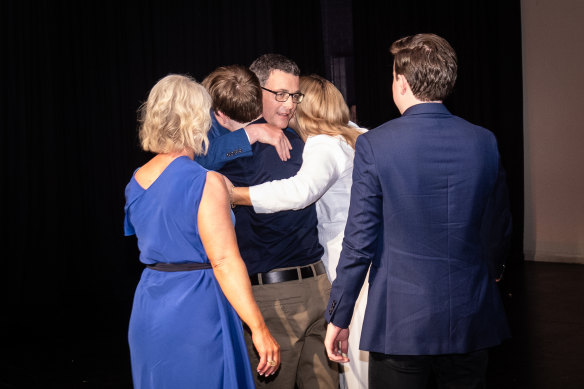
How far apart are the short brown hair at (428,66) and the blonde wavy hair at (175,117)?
0.61m

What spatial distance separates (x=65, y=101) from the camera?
5.96 meters

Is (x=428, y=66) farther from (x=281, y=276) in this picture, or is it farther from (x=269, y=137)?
(x=281, y=276)

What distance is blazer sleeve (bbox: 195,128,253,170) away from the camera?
7.13ft

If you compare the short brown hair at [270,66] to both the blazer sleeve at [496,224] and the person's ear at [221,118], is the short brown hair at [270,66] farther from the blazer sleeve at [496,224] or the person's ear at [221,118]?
the blazer sleeve at [496,224]

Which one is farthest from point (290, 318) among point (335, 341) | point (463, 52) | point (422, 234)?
point (463, 52)

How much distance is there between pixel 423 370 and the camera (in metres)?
1.76

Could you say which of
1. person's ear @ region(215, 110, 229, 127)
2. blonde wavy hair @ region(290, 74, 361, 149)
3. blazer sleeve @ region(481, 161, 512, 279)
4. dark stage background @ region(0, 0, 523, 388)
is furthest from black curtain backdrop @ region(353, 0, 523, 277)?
blazer sleeve @ region(481, 161, 512, 279)

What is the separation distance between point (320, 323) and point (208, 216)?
0.78 m

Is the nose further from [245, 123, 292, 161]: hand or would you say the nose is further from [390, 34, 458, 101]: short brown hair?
[390, 34, 458, 101]: short brown hair

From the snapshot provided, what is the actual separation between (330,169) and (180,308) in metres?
0.76

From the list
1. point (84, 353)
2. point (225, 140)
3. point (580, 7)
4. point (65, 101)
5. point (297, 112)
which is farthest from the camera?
point (580, 7)

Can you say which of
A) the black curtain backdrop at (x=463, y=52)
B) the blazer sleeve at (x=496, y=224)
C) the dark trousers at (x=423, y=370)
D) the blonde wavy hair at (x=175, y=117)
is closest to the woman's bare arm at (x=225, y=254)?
the blonde wavy hair at (x=175, y=117)

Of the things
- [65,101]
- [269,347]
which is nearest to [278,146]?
[269,347]

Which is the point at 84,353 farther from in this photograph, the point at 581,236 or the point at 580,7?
the point at 580,7
